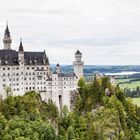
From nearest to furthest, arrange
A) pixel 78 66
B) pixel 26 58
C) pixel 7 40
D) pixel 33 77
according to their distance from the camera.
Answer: pixel 33 77
pixel 26 58
pixel 7 40
pixel 78 66

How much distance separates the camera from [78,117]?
119m

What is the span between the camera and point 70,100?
122m

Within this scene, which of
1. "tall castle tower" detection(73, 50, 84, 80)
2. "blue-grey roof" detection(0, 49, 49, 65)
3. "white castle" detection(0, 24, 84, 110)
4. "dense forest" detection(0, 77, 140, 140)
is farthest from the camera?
"tall castle tower" detection(73, 50, 84, 80)

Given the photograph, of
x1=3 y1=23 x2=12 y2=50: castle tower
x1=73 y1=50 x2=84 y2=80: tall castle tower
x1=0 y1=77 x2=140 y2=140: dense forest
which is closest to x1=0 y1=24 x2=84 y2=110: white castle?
x1=3 y1=23 x2=12 y2=50: castle tower

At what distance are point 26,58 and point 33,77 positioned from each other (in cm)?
537

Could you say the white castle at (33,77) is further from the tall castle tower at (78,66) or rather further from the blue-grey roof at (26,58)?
the tall castle tower at (78,66)

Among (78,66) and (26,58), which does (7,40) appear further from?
(78,66)

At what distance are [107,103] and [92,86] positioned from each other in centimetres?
618

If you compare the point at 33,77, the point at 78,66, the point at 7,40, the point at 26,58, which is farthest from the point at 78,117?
the point at 7,40

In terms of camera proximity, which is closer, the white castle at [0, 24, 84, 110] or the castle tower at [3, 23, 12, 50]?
the white castle at [0, 24, 84, 110]

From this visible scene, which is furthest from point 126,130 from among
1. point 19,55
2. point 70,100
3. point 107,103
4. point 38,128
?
point 19,55

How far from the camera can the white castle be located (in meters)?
118

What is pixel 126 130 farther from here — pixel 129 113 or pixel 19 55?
pixel 19 55

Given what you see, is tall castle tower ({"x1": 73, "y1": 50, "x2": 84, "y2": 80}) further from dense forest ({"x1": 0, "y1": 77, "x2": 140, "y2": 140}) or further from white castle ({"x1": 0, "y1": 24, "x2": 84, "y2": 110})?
dense forest ({"x1": 0, "y1": 77, "x2": 140, "y2": 140})
